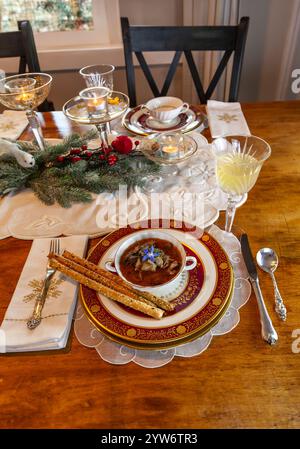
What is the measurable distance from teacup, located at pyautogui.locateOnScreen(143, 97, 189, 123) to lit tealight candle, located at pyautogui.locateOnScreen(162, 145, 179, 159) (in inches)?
6.1

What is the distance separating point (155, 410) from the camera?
1.50 feet

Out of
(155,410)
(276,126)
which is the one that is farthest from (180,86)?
(155,410)

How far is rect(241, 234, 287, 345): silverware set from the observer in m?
0.52

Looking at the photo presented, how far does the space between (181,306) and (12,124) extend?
0.93m

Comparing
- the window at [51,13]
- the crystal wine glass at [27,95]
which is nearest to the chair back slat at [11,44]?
the crystal wine glass at [27,95]

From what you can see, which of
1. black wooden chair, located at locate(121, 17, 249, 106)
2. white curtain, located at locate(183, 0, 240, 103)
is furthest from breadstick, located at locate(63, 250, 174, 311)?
white curtain, located at locate(183, 0, 240, 103)

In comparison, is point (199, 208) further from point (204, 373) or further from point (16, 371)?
point (16, 371)

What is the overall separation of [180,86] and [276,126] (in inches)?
42.7

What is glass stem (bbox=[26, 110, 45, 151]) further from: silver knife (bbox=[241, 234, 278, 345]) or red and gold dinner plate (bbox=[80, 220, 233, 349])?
silver knife (bbox=[241, 234, 278, 345])

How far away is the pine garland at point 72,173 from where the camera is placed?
807 mm

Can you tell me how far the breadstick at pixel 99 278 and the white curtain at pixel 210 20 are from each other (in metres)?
1.47

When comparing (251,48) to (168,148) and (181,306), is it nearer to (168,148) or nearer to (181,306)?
(168,148)

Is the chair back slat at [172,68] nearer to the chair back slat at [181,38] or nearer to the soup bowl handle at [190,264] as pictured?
the chair back slat at [181,38]

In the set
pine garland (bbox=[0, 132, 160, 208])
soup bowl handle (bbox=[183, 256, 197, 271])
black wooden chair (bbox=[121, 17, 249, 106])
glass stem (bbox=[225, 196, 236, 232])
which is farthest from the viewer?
black wooden chair (bbox=[121, 17, 249, 106])
